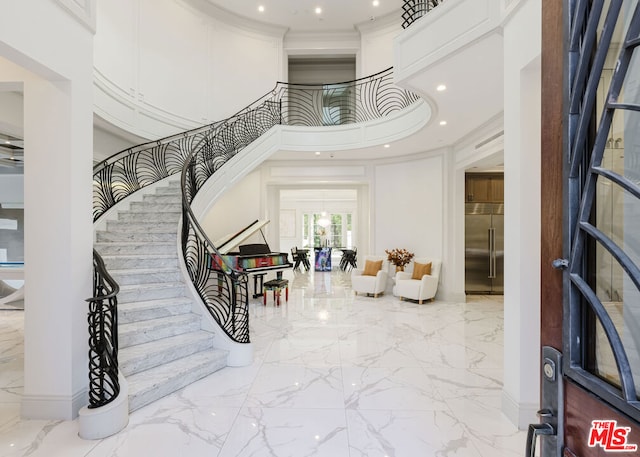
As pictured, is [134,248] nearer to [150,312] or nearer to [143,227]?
[143,227]

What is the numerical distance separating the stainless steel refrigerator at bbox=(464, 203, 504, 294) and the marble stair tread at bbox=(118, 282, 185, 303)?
6493 mm

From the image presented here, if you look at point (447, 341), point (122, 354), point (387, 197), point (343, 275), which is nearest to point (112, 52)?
point (122, 354)

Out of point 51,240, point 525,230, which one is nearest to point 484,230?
point 525,230

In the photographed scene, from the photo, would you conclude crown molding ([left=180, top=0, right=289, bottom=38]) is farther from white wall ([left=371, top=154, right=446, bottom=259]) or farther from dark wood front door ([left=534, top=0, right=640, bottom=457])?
dark wood front door ([left=534, top=0, right=640, bottom=457])

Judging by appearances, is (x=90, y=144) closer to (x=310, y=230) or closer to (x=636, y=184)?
(x=636, y=184)

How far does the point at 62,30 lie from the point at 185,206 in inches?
81.8

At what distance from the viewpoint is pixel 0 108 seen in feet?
13.5

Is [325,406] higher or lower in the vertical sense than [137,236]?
lower

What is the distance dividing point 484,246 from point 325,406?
6.34 metres

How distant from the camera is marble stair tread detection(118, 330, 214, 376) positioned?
10.0ft

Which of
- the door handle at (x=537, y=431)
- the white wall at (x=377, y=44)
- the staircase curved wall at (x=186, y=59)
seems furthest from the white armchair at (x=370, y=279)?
the door handle at (x=537, y=431)

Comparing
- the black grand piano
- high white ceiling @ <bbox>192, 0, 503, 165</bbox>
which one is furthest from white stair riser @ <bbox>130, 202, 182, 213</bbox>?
high white ceiling @ <bbox>192, 0, 503, 165</bbox>

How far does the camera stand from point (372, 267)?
7.91 meters

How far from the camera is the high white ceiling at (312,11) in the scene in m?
8.56
